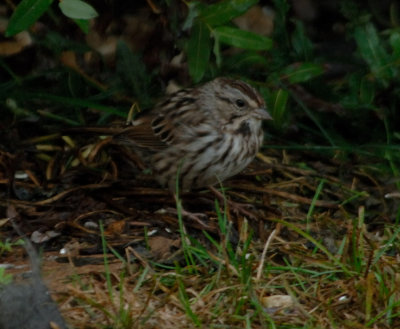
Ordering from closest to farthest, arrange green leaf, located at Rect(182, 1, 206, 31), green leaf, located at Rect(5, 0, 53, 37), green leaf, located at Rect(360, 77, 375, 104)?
1. green leaf, located at Rect(5, 0, 53, 37)
2. green leaf, located at Rect(182, 1, 206, 31)
3. green leaf, located at Rect(360, 77, 375, 104)

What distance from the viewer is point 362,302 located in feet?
12.4

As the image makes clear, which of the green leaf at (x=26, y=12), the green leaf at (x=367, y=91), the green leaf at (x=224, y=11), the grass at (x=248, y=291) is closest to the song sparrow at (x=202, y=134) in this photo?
the green leaf at (x=224, y=11)

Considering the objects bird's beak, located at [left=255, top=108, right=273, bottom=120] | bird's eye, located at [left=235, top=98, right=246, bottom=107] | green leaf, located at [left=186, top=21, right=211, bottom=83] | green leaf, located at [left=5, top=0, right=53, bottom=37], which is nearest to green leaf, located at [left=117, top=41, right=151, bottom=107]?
green leaf, located at [left=186, top=21, right=211, bottom=83]

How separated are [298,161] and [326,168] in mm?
211

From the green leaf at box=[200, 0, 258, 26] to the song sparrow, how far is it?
388 millimetres

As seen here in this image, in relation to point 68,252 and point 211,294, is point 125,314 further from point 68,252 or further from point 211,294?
point 68,252

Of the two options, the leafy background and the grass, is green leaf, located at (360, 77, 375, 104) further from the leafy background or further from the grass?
the grass

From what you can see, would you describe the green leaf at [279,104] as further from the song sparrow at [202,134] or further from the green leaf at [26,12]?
the green leaf at [26,12]

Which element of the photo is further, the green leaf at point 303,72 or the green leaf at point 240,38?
the green leaf at point 303,72

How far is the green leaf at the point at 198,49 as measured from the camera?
16.9 ft

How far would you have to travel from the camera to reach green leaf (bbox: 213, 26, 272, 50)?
202 inches

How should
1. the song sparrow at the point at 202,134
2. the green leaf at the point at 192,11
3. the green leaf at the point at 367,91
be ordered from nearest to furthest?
the song sparrow at the point at 202,134 → the green leaf at the point at 192,11 → the green leaf at the point at 367,91

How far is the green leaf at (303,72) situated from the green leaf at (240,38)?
0.50 meters

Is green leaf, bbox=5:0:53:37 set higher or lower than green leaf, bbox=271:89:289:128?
higher
